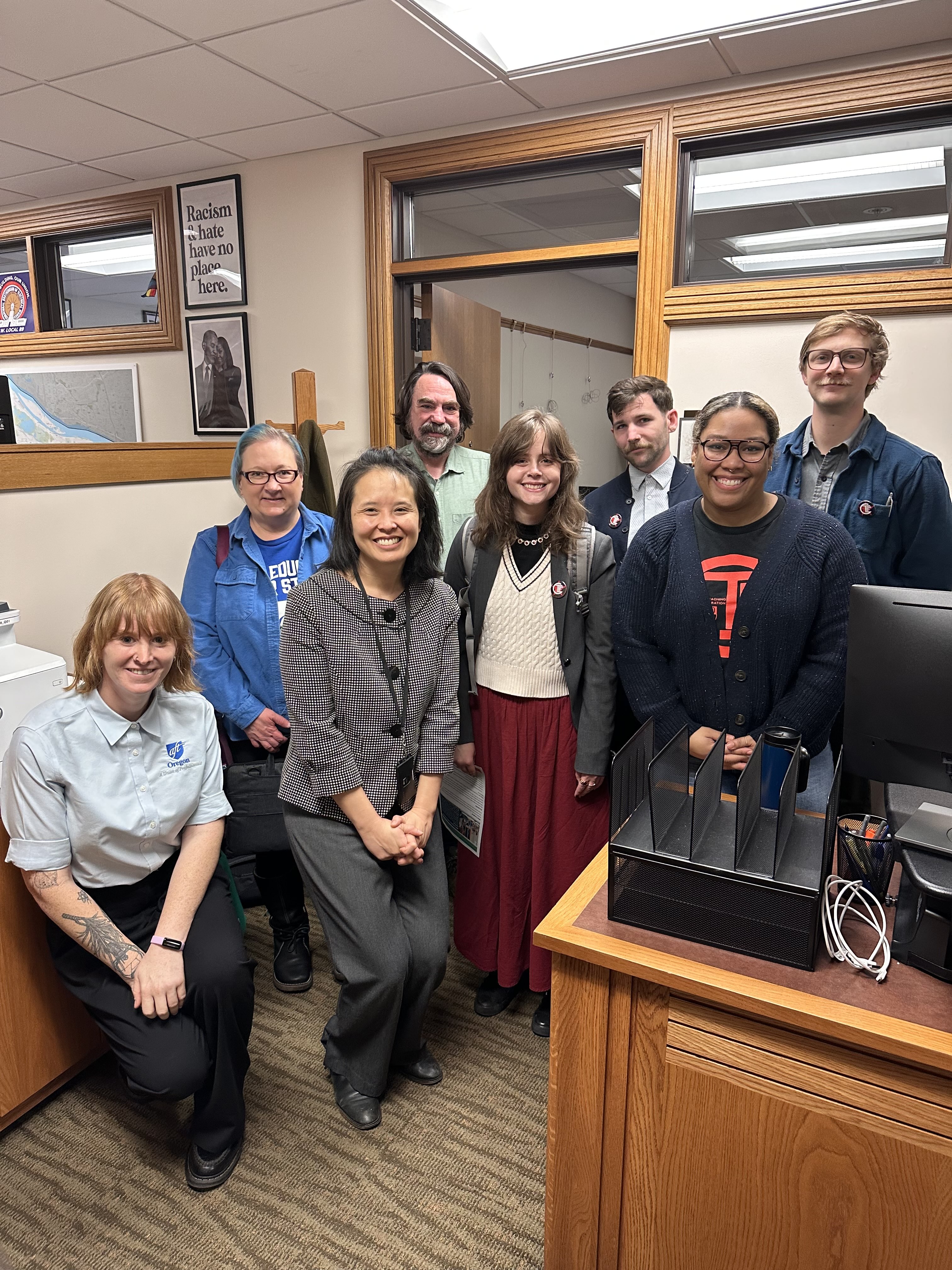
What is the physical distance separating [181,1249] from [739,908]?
1259 millimetres

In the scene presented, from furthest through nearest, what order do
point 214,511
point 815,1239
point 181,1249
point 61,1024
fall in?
point 214,511 → point 61,1024 → point 181,1249 → point 815,1239

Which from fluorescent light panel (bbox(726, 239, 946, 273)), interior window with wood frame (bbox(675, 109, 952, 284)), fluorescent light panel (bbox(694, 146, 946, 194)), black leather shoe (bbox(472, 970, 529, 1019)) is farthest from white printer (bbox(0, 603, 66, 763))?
fluorescent light panel (bbox(694, 146, 946, 194))

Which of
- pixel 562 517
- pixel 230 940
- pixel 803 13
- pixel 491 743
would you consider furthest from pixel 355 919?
pixel 803 13

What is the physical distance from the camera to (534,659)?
1.99 m

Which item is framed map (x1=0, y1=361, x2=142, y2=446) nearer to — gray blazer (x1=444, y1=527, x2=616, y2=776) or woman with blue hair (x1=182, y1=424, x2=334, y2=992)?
woman with blue hair (x1=182, y1=424, x2=334, y2=992)

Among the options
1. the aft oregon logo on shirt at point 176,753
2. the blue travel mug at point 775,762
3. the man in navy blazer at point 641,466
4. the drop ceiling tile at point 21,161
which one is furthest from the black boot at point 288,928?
the drop ceiling tile at point 21,161

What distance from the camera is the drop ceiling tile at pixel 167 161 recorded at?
12.5 feet

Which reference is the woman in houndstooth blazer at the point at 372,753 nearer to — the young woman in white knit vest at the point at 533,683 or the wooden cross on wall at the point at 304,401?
the young woman in white knit vest at the point at 533,683

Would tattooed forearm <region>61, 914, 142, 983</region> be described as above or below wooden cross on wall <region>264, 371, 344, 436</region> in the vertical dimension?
below

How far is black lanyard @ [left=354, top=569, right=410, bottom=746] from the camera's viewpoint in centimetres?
177

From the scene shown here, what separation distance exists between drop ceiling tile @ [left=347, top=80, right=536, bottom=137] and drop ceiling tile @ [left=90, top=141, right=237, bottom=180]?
Result: 84 centimetres

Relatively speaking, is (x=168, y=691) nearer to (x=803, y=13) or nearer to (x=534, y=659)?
(x=534, y=659)

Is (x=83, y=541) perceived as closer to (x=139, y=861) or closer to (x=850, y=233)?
(x=139, y=861)

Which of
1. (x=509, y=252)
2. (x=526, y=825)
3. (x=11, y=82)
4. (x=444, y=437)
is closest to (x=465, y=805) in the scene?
(x=526, y=825)
